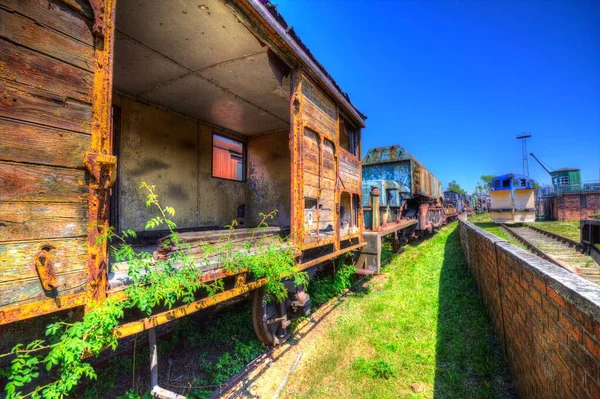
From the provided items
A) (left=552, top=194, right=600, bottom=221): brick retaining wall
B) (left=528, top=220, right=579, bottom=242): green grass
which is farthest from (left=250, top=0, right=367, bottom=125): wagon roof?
(left=552, top=194, right=600, bottom=221): brick retaining wall

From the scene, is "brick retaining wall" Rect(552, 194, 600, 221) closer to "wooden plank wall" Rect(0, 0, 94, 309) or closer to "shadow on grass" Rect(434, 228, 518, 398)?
"shadow on grass" Rect(434, 228, 518, 398)

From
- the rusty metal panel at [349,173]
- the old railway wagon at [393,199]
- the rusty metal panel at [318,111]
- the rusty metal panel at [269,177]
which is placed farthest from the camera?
the rusty metal panel at [269,177]

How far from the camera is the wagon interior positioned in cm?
334

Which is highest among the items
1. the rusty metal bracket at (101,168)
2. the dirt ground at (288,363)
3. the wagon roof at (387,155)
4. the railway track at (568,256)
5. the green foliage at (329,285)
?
the wagon roof at (387,155)

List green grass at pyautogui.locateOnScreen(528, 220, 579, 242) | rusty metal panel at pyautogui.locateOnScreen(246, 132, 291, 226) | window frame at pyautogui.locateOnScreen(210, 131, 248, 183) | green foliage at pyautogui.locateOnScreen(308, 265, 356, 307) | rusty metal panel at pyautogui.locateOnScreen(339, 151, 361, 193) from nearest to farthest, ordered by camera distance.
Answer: rusty metal panel at pyautogui.locateOnScreen(339, 151, 361, 193)
green foliage at pyautogui.locateOnScreen(308, 265, 356, 307)
window frame at pyautogui.locateOnScreen(210, 131, 248, 183)
rusty metal panel at pyautogui.locateOnScreen(246, 132, 291, 226)
green grass at pyautogui.locateOnScreen(528, 220, 579, 242)

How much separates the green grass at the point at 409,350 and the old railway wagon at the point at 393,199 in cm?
124

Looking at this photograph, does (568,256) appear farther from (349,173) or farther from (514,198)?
(514,198)

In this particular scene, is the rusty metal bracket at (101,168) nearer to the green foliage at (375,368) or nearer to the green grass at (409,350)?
the green grass at (409,350)

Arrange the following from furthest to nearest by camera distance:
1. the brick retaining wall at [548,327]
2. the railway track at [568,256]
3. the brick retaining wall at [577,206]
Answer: the brick retaining wall at [577,206] < the railway track at [568,256] < the brick retaining wall at [548,327]

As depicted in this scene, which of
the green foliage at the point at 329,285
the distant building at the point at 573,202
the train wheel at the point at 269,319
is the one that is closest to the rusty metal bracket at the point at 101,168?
the train wheel at the point at 269,319

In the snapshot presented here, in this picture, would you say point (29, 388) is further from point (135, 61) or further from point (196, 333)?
point (135, 61)

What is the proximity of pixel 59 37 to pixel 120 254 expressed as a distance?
1482 millimetres

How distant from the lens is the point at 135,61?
3982 millimetres

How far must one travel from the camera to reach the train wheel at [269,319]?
11.5ft
